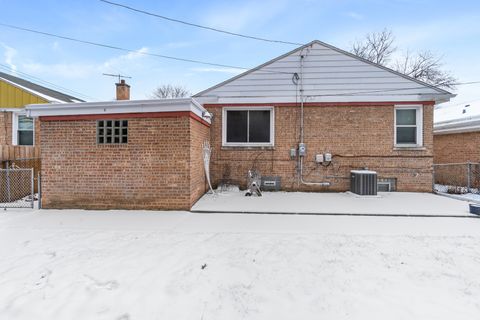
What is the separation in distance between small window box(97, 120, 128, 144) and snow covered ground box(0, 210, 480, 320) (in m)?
2.17

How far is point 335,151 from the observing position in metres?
9.67

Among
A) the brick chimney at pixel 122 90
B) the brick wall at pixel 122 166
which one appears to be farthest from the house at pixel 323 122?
the brick wall at pixel 122 166

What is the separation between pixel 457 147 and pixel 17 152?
1763 centimetres

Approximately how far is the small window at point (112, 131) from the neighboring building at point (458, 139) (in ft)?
45.3

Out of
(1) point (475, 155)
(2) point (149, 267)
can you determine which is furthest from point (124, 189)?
(1) point (475, 155)

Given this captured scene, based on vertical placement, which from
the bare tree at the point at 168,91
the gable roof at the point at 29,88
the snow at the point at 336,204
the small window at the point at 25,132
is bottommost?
the snow at the point at 336,204

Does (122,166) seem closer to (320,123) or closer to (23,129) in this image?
(320,123)

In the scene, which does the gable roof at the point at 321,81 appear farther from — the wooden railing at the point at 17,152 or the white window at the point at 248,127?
the wooden railing at the point at 17,152

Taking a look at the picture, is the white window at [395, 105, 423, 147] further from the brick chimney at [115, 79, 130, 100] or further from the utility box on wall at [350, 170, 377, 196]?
the brick chimney at [115, 79, 130, 100]

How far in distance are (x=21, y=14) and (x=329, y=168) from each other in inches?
487

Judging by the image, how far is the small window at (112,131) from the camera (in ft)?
22.3

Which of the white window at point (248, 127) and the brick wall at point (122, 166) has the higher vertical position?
the white window at point (248, 127)

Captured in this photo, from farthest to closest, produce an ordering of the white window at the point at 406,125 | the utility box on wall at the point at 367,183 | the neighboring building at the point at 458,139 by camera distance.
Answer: the neighboring building at the point at 458,139 → the white window at the point at 406,125 → the utility box on wall at the point at 367,183

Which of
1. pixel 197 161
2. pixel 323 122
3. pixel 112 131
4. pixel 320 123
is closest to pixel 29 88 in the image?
pixel 112 131
